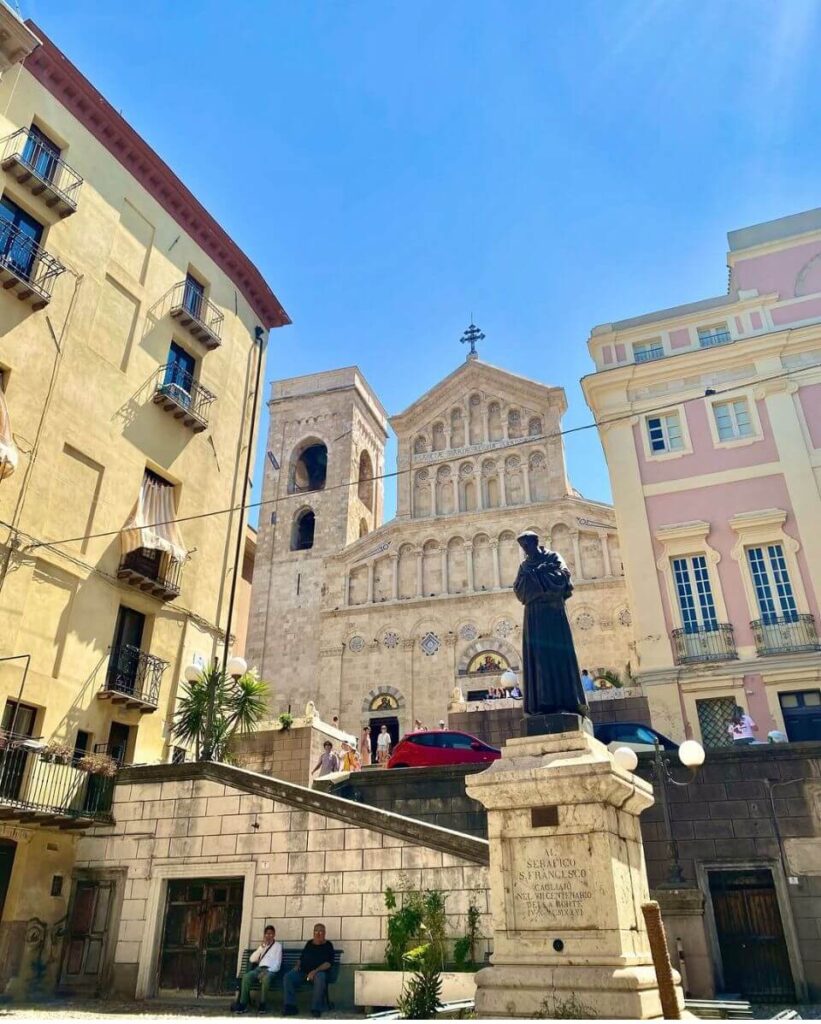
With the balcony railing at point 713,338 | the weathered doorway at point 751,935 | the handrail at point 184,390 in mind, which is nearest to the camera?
the weathered doorway at point 751,935

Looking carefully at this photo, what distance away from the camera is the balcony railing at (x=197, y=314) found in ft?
63.5

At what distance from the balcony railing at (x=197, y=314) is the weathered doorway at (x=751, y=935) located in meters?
16.4

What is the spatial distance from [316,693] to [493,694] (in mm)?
9621

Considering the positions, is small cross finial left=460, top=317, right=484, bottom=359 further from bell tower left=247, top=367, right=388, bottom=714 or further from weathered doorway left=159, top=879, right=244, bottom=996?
weathered doorway left=159, top=879, right=244, bottom=996

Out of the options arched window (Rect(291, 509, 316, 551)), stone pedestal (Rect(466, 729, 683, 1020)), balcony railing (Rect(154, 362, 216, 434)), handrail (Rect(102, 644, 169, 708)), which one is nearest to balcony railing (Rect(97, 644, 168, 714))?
handrail (Rect(102, 644, 169, 708))

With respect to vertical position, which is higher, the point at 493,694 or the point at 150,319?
the point at 150,319

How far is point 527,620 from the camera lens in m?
8.53

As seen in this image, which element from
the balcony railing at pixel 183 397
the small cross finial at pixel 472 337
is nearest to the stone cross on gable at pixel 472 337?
the small cross finial at pixel 472 337

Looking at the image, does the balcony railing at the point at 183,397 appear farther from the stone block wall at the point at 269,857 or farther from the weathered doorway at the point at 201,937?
the weathered doorway at the point at 201,937

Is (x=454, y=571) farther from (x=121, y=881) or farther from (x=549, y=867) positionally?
(x=549, y=867)

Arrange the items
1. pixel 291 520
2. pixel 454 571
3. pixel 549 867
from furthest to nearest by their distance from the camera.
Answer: pixel 291 520
pixel 454 571
pixel 549 867

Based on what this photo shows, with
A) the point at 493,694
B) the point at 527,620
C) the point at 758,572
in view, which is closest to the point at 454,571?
the point at 493,694

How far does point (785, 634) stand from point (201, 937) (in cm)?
1470

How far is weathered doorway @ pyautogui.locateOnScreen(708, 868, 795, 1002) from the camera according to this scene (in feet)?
40.3
